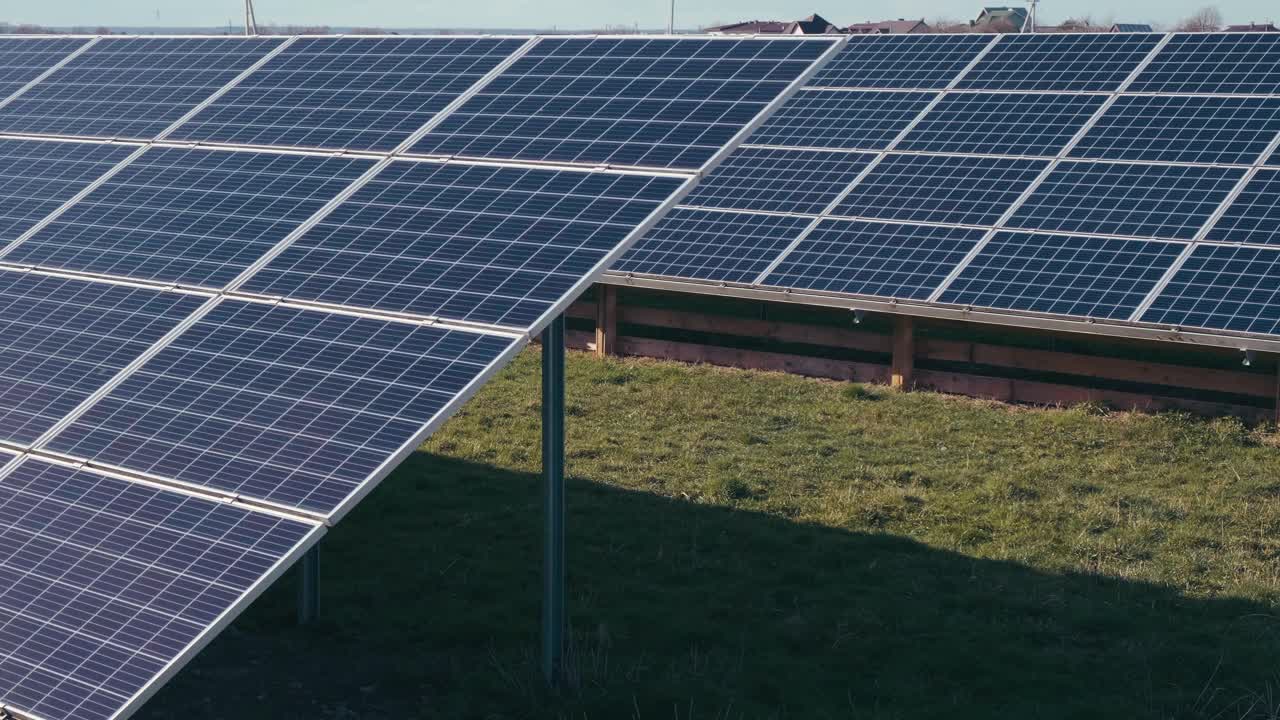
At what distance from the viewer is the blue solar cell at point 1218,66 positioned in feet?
66.8

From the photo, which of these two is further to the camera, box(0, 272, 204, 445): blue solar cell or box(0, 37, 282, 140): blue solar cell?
box(0, 37, 282, 140): blue solar cell

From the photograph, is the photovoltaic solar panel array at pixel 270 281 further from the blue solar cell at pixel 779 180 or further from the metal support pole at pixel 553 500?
the blue solar cell at pixel 779 180

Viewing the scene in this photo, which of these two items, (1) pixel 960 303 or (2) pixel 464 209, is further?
(1) pixel 960 303

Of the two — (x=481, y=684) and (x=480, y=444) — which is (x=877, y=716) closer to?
(x=481, y=684)

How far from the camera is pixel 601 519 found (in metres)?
13.7

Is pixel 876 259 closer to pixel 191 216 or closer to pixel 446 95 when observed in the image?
pixel 446 95

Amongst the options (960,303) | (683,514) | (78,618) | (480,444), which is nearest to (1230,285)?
(960,303)

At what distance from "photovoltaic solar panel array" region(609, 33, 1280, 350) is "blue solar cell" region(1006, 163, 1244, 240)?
0.03m

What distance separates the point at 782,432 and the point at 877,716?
751 cm

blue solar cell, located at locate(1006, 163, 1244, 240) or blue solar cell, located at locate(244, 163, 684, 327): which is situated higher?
blue solar cell, located at locate(244, 163, 684, 327)

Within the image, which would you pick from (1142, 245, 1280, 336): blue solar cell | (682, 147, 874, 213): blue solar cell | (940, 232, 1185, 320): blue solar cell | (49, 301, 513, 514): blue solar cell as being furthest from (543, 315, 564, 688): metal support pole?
(682, 147, 874, 213): blue solar cell

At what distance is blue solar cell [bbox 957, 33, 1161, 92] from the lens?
21.6m

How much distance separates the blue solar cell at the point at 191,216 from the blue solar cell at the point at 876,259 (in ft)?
30.2

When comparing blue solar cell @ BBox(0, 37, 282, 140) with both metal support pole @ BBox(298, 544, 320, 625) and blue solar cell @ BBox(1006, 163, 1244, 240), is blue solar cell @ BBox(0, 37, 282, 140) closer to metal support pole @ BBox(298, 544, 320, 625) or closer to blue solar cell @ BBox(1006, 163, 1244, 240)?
metal support pole @ BBox(298, 544, 320, 625)
